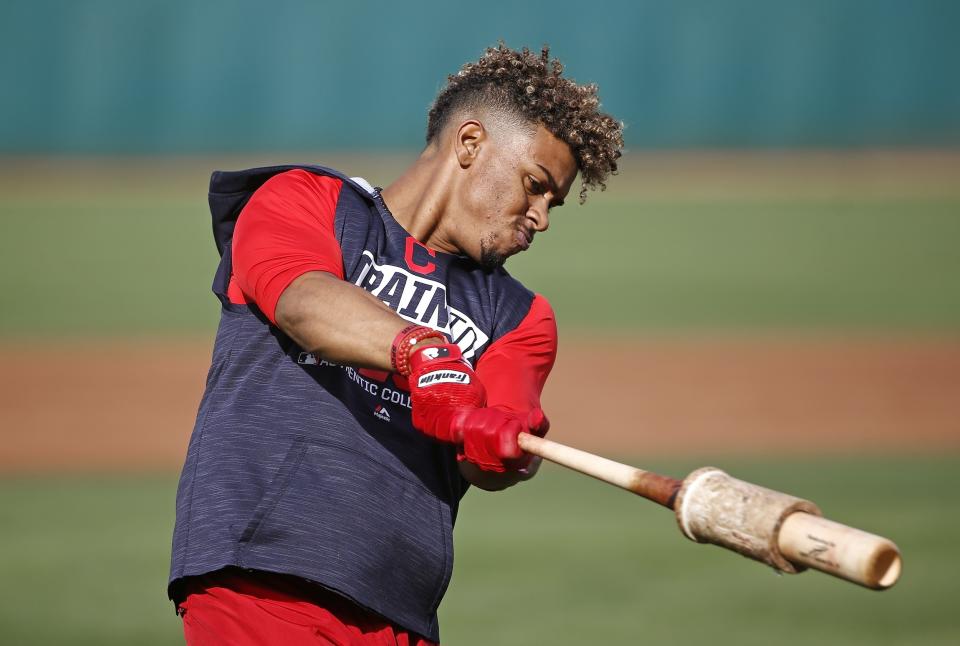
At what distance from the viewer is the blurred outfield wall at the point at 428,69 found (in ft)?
101

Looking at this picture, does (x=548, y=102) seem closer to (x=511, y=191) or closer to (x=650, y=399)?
(x=511, y=191)

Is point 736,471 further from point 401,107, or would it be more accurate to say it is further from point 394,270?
point 401,107

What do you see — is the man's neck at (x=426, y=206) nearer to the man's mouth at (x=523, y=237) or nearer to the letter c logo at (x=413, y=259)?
the letter c logo at (x=413, y=259)

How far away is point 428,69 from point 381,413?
29.7 m

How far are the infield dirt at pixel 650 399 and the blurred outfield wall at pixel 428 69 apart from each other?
18.9 m

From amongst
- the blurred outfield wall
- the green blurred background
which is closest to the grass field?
the green blurred background

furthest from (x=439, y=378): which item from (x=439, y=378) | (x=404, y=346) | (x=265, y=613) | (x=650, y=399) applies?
(x=650, y=399)

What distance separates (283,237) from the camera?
2.76 m

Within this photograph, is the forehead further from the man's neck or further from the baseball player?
the man's neck

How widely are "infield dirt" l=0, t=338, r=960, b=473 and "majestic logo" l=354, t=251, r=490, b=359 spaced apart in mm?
6448

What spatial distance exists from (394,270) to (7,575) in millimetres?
4642

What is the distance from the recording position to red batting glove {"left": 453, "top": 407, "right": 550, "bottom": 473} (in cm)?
260

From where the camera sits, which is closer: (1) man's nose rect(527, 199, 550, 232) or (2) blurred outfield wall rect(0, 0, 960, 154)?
(1) man's nose rect(527, 199, 550, 232)

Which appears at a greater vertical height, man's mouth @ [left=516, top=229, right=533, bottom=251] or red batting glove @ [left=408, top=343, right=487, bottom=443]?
man's mouth @ [left=516, top=229, right=533, bottom=251]
